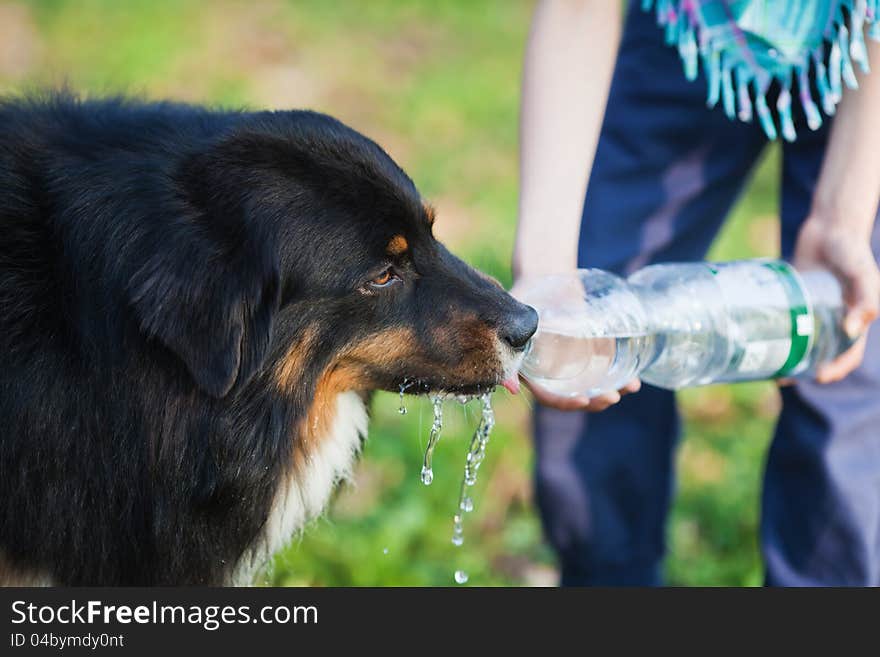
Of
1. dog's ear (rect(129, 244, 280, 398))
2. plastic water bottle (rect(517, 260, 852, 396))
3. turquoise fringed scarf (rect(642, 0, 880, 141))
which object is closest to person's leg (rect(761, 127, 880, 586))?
plastic water bottle (rect(517, 260, 852, 396))

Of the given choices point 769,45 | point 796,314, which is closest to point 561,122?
point 769,45

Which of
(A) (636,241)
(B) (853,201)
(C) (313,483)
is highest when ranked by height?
(A) (636,241)

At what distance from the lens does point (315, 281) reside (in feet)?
7.60

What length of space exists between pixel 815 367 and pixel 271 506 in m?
1.53

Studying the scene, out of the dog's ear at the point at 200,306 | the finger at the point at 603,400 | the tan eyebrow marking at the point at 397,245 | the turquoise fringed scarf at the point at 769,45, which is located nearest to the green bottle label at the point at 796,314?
the turquoise fringed scarf at the point at 769,45

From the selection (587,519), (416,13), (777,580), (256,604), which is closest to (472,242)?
(587,519)

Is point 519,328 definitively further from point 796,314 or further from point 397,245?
point 796,314

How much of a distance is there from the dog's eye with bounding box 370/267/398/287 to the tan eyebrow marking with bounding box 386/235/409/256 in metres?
0.04

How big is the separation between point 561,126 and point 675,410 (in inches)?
44.1

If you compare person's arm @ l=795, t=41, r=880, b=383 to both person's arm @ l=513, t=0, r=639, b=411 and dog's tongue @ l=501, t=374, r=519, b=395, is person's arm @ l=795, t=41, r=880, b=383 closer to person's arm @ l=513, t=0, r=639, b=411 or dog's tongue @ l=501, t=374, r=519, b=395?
person's arm @ l=513, t=0, r=639, b=411

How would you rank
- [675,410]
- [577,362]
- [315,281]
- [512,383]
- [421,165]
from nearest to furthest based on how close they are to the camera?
[315,281], [512,383], [577,362], [675,410], [421,165]

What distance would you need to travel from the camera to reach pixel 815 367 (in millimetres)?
2869

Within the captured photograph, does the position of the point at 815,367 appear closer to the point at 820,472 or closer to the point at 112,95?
the point at 820,472

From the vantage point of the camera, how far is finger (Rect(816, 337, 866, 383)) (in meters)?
2.78
